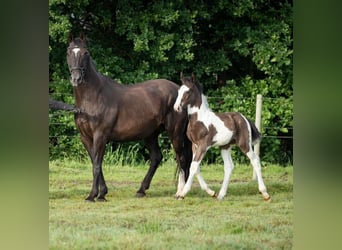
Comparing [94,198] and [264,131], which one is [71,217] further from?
[264,131]

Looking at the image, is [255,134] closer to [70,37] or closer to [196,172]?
[196,172]

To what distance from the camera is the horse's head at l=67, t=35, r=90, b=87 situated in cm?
339

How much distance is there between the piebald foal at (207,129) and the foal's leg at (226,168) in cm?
5

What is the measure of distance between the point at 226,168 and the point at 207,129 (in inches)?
10.6

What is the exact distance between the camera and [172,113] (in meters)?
3.59

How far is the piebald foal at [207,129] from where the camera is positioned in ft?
11.5

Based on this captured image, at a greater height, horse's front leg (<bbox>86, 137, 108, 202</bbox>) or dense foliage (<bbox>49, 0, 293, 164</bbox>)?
dense foliage (<bbox>49, 0, 293, 164</bbox>)

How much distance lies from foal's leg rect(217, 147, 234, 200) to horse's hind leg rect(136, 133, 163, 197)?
1.25ft

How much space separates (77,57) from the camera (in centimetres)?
339

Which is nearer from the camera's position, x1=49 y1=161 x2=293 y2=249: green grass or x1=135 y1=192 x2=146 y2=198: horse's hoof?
x1=49 y1=161 x2=293 y2=249: green grass

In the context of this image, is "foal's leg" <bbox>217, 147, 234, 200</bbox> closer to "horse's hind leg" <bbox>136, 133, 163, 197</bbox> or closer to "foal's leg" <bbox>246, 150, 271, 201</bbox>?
"foal's leg" <bbox>246, 150, 271, 201</bbox>

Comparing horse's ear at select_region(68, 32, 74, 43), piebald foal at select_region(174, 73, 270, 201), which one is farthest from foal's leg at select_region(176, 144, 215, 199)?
horse's ear at select_region(68, 32, 74, 43)

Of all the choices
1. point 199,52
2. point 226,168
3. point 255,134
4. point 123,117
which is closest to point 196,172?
point 226,168

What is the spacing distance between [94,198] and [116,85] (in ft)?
2.20
